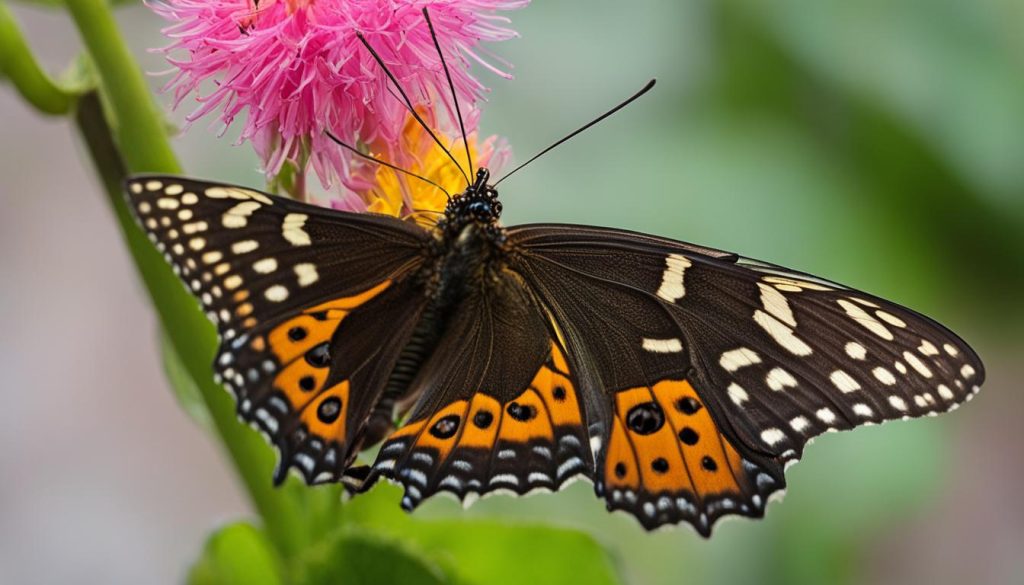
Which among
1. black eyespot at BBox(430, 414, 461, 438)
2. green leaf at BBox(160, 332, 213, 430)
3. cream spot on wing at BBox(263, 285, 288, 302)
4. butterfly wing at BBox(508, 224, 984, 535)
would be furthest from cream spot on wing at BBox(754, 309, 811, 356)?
green leaf at BBox(160, 332, 213, 430)

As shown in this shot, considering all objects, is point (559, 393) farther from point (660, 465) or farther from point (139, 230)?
point (139, 230)

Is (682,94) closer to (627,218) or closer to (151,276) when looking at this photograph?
(627,218)

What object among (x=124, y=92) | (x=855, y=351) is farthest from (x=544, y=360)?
(x=124, y=92)

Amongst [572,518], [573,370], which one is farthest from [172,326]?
[572,518]

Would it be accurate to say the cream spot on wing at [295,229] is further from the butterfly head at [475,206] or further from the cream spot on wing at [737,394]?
the cream spot on wing at [737,394]

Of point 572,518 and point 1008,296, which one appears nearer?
point 572,518

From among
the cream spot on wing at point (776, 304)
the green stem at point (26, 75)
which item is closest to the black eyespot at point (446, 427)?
the cream spot on wing at point (776, 304)

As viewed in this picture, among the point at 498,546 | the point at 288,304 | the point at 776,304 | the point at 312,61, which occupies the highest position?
the point at 312,61
